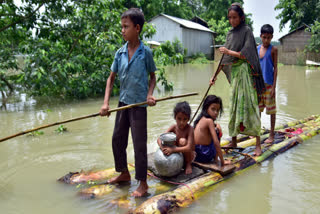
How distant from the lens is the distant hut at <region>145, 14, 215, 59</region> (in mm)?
25562

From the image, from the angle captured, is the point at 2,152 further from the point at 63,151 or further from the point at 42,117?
the point at 42,117

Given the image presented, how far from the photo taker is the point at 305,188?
3164mm

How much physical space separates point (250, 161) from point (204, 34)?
2727 centimetres

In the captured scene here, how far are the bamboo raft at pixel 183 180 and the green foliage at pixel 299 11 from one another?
20974 mm

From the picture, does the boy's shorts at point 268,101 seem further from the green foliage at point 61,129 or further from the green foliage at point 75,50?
the green foliage at point 75,50

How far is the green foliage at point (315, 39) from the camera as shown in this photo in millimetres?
18828

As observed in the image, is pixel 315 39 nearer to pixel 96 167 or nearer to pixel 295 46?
pixel 295 46

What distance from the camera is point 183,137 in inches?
122

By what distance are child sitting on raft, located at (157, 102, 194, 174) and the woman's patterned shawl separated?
3.60 ft

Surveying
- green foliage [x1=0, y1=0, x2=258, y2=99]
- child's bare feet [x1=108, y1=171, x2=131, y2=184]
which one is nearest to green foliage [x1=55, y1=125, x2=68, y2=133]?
green foliage [x1=0, y1=0, x2=258, y2=99]

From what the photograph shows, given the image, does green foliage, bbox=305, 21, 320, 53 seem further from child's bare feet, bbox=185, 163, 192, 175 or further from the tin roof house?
child's bare feet, bbox=185, 163, 192, 175

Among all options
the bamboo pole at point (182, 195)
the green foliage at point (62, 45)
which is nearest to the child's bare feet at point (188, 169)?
the bamboo pole at point (182, 195)

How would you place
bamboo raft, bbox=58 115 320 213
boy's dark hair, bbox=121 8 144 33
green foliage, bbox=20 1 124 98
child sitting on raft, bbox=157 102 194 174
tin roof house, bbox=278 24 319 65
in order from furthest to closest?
tin roof house, bbox=278 24 319 65
green foliage, bbox=20 1 124 98
child sitting on raft, bbox=157 102 194 174
boy's dark hair, bbox=121 8 144 33
bamboo raft, bbox=58 115 320 213

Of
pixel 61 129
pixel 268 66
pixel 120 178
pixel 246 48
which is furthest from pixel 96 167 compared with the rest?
pixel 268 66
